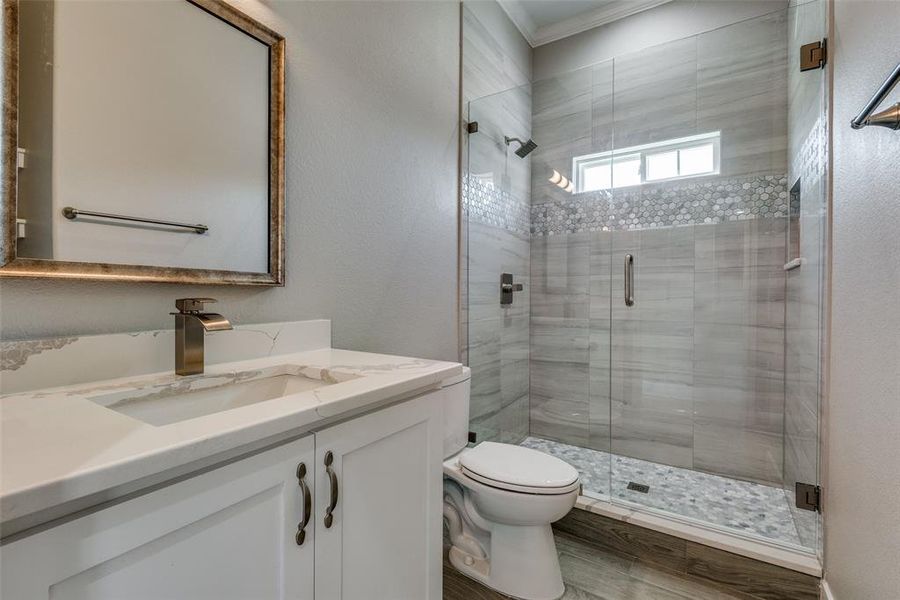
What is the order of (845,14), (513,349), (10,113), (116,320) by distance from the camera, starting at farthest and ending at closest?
(513,349), (845,14), (116,320), (10,113)

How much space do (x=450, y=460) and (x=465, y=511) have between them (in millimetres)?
198

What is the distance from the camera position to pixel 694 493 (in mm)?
2027

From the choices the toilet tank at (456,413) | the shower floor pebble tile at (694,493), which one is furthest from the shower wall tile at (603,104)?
the shower floor pebble tile at (694,493)

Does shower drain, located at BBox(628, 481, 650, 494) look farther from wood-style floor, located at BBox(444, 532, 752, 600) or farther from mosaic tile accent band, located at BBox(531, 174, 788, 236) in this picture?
mosaic tile accent band, located at BBox(531, 174, 788, 236)

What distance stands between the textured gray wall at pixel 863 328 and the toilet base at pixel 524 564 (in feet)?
2.71

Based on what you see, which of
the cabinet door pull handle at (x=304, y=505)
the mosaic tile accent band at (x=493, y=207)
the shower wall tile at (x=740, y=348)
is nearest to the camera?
the cabinet door pull handle at (x=304, y=505)

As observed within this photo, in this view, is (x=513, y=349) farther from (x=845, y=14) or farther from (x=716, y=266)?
(x=845, y=14)

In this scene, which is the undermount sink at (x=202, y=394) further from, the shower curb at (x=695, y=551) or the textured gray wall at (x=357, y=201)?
the shower curb at (x=695, y=551)

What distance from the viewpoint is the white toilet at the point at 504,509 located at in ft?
4.69

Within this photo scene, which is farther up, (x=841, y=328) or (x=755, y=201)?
(x=755, y=201)

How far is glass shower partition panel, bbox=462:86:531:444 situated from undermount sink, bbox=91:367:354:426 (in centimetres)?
125

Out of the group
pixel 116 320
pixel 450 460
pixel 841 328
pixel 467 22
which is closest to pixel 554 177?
pixel 467 22

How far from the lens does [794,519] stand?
5.67 feet

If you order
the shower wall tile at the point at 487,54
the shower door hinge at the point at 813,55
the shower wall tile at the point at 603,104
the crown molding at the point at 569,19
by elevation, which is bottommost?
the shower door hinge at the point at 813,55
